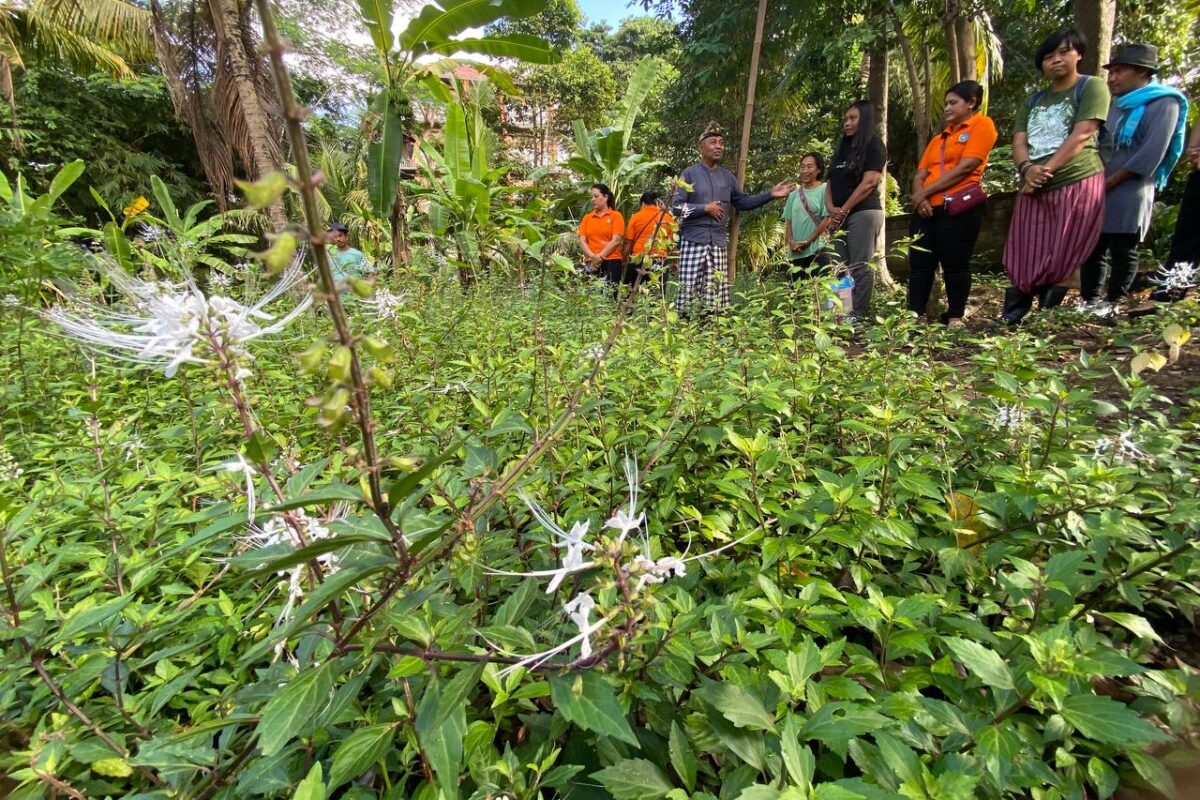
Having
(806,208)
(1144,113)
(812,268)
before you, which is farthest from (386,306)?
(1144,113)

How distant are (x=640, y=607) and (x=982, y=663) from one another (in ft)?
1.76

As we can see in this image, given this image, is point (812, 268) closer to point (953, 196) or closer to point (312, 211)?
point (953, 196)

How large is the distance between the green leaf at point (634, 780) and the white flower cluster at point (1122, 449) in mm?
1307

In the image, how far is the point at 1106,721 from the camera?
731 mm

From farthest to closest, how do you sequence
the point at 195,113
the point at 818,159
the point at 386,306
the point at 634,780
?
the point at 195,113
the point at 818,159
the point at 386,306
the point at 634,780

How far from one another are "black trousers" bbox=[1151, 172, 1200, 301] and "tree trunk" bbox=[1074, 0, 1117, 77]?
5.90ft

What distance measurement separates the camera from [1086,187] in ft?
9.45

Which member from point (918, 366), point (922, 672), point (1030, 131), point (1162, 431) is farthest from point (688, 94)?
point (922, 672)

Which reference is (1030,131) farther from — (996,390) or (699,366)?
(699,366)

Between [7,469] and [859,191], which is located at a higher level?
[859,191]

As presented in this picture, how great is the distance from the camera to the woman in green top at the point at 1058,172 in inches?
111

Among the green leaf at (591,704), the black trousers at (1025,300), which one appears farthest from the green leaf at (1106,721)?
the black trousers at (1025,300)

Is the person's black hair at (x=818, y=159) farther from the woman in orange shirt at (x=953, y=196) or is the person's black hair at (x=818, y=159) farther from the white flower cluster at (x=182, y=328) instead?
the white flower cluster at (x=182, y=328)

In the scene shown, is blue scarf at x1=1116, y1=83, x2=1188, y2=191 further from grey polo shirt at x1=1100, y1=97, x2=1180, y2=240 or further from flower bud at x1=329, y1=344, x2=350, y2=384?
flower bud at x1=329, y1=344, x2=350, y2=384
